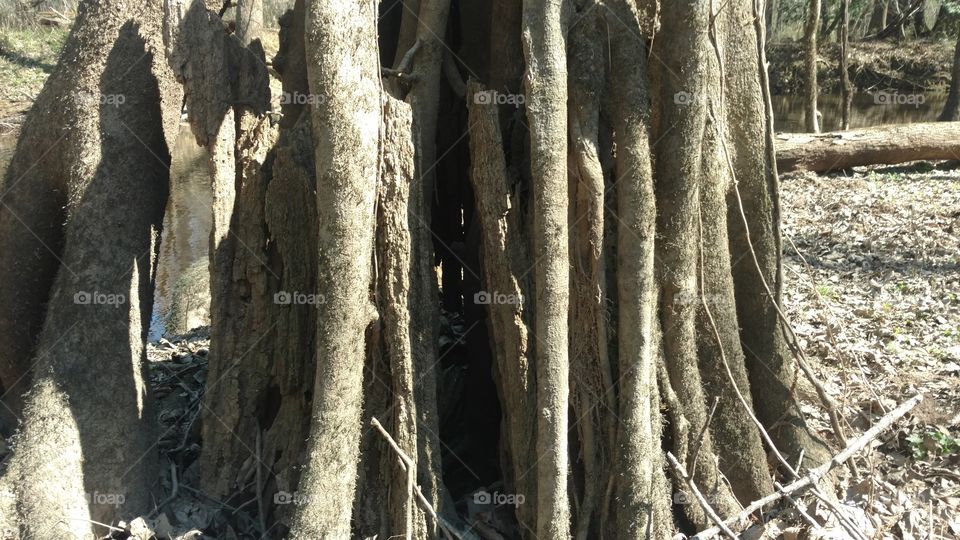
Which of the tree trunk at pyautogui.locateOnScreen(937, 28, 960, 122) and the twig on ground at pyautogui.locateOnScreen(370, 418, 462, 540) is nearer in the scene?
the twig on ground at pyautogui.locateOnScreen(370, 418, 462, 540)

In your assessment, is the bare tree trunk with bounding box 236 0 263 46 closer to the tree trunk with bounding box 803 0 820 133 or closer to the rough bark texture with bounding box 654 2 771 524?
the rough bark texture with bounding box 654 2 771 524

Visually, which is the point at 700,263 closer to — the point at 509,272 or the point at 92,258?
the point at 509,272

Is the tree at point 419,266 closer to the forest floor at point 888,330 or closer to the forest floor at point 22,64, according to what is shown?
the forest floor at point 888,330

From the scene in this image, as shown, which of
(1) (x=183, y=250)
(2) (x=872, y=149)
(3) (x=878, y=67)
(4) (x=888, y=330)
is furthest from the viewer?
(3) (x=878, y=67)

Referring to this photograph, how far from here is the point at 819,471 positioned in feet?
12.2

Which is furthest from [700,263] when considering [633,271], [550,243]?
[550,243]


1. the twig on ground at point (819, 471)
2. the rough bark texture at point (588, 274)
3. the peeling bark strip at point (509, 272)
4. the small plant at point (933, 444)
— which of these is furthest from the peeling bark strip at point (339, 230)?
the small plant at point (933, 444)

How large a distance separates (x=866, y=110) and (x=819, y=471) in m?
23.2

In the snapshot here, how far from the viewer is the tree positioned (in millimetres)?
3301

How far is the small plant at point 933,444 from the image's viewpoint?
4203mm

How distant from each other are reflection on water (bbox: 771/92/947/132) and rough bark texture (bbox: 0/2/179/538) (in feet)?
54.6

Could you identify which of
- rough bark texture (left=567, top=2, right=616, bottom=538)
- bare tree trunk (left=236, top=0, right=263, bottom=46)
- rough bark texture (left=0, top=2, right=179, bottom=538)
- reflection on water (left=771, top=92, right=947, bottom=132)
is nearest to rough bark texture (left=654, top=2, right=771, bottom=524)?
rough bark texture (left=567, top=2, right=616, bottom=538)

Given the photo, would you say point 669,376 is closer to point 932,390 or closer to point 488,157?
point 488,157

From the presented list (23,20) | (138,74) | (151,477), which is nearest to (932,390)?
(151,477)
